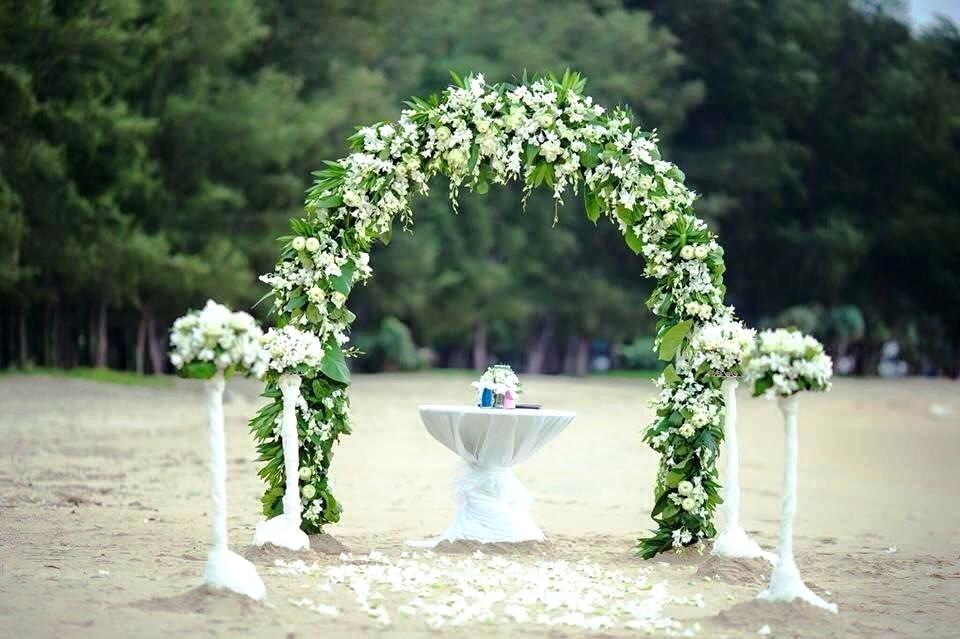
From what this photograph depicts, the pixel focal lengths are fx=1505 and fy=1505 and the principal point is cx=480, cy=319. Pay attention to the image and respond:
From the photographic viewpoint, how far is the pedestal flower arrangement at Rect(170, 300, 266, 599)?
9.09m

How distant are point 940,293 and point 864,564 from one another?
40294 mm

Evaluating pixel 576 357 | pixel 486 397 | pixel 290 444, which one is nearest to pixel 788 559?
pixel 486 397

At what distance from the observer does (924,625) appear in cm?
954

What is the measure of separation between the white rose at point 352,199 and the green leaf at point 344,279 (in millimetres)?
477

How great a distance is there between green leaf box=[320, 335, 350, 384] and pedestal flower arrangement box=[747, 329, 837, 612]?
3893 millimetres

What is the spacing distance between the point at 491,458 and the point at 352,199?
2.38m

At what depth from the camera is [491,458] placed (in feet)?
40.1

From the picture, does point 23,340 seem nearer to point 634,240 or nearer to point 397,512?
point 397,512

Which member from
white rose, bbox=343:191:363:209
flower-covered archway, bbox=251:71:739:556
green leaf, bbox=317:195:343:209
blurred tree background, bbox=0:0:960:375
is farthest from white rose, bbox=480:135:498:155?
blurred tree background, bbox=0:0:960:375

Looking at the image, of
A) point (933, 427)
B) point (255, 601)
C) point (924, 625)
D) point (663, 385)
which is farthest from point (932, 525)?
point (933, 427)

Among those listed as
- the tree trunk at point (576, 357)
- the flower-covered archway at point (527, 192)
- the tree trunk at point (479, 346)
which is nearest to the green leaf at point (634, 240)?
the flower-covered archway at point (527, 192)

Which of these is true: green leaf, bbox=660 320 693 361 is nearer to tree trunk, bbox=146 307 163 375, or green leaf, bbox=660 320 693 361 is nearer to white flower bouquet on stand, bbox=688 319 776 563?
white flower bouquet on stand, bbox=688 319 776 563

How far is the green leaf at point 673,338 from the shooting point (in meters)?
12.2

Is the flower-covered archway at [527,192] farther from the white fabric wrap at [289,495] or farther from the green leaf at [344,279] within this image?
the white fabric wrap at [289,495]
